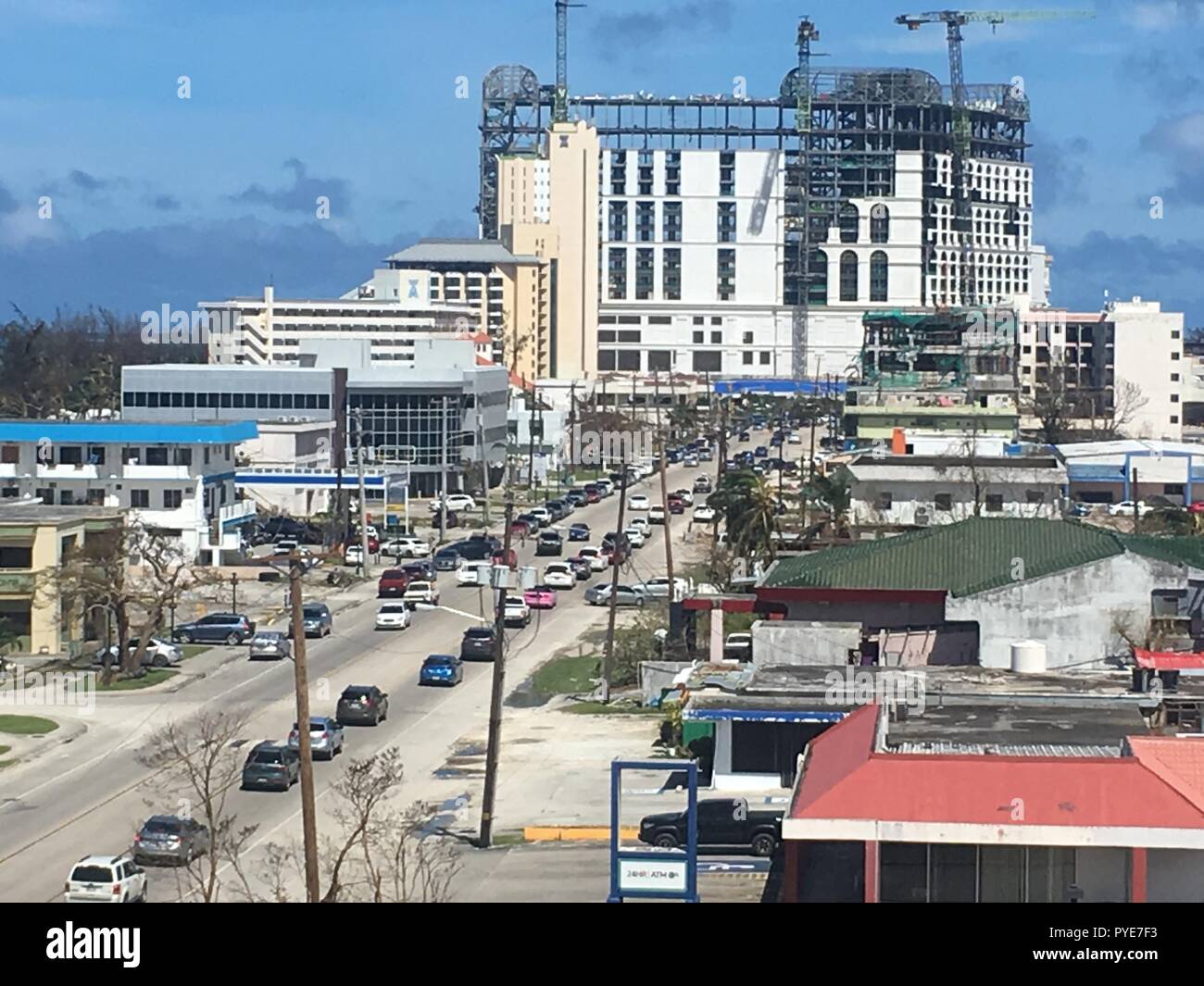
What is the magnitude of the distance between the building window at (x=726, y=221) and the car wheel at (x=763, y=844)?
548 feet

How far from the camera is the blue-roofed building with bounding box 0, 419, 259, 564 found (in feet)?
222

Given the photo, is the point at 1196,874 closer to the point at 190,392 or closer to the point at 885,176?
the point at 190,392

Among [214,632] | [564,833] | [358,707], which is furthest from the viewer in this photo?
[214,632]

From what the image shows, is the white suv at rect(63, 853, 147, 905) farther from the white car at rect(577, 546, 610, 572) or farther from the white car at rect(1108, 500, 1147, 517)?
the white car at rect(1108, 500, 1147, 517)

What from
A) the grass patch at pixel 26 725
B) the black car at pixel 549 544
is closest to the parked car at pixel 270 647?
the grass patch at pixel 26 725

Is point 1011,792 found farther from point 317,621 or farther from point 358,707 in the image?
point 317,621

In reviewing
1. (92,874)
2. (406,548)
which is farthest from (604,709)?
(406,548)

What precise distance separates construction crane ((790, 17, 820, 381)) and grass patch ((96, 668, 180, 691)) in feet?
483

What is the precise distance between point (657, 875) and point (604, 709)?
18618 mm

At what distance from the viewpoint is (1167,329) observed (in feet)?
444

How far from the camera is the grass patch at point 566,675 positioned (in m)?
45.7

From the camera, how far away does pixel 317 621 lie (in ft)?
175

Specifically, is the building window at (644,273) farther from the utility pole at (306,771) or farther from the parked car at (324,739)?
the utility pole at (306,771)
